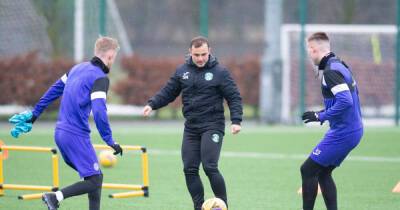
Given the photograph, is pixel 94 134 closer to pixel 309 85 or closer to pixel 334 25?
pixel 309 85

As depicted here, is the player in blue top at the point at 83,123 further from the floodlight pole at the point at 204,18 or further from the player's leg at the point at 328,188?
the floodlight pole at the point at 204,18

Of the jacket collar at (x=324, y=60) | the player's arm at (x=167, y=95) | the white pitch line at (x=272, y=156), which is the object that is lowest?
the white pitch line at (x=272, y=156)

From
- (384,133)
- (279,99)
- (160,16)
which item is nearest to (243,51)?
(160,16)

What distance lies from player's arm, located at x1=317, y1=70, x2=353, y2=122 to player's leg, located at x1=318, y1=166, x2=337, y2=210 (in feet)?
2.18

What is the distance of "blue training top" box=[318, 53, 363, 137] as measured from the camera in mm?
8469

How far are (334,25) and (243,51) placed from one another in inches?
165

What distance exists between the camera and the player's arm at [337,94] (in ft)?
27.7

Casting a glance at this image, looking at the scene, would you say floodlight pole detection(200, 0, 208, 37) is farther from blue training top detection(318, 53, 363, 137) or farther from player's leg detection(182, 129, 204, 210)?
blue training top detection(318, 53, 363, 137)

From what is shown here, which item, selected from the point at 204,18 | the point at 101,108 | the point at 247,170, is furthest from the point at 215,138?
the point at 204,18

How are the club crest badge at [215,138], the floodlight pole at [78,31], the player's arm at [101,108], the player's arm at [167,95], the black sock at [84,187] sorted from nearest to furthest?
the player's arm at [101,108], the black sock at [84,187], the club crest badge at [215,138], the player's arm at [167,95], the floodlight pole at [78,31]

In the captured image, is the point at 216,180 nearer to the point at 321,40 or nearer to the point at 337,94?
the point at 337,94

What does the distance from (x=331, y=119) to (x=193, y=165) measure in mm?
1625

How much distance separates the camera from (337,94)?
8484mm

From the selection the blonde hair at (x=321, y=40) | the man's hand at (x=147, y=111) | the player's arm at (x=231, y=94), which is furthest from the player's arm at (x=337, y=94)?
the man's hand at (x=147, y=111)
